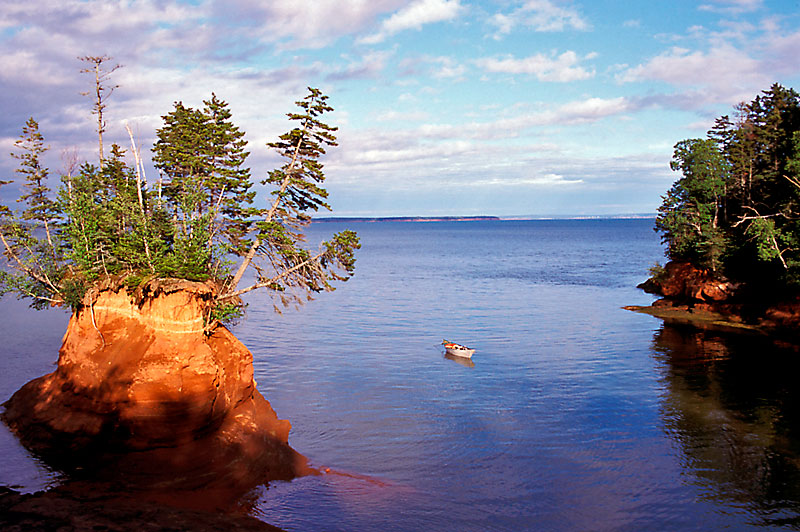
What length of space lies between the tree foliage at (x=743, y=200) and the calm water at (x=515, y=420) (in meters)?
8.89

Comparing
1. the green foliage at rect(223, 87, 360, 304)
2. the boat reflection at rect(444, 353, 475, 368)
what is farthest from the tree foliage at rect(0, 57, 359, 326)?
the boat reflection at rect(444, 353, 475, 368)

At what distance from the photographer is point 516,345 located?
4188 centimetres

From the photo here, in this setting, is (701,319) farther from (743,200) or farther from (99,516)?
(99,516)

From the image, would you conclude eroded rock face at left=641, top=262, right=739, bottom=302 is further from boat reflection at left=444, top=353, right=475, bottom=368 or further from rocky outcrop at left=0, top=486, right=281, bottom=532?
rocky outcrop at left=0, top=486, right=281, bottom=532

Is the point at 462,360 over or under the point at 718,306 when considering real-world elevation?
under

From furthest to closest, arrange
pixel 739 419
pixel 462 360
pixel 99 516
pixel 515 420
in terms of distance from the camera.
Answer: pixel 462 360, pixel 739 419, pixel 515 420, pixel 99 516

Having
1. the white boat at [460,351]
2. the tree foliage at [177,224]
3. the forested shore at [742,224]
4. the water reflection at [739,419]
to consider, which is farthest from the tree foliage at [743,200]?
the tree foliage at [177,224]

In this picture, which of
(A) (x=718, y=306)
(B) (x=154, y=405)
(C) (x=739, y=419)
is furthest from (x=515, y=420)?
(A) (x=718, y=306)

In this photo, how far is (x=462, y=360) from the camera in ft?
121

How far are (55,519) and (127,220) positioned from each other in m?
12.2

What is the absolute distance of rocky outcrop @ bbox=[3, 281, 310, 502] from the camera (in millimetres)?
19422

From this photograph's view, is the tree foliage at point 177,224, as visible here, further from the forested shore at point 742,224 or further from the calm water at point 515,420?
the forested shore at point 742,224

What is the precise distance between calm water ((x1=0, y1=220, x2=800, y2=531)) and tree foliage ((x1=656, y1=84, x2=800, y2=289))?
8.89 meters

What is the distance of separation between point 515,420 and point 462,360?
1053 cm
